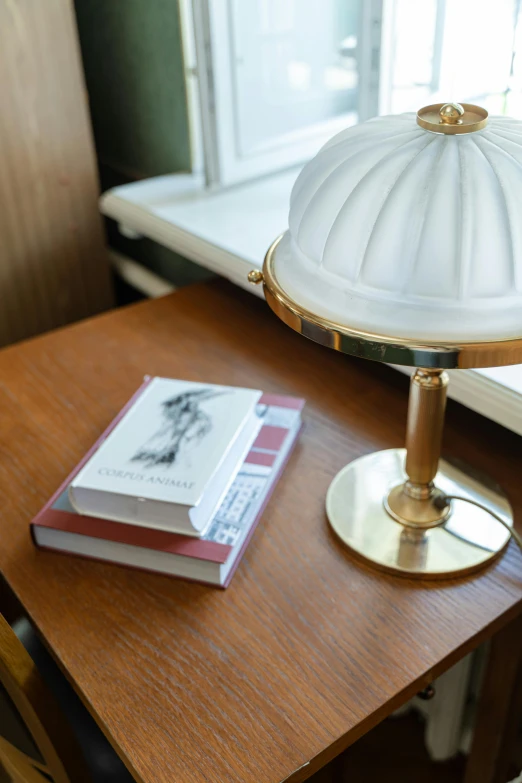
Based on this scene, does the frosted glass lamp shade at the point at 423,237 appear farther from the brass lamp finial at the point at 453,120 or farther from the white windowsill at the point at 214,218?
the white windowsill at the point at 214,218

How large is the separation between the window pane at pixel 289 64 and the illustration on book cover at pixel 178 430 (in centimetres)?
62

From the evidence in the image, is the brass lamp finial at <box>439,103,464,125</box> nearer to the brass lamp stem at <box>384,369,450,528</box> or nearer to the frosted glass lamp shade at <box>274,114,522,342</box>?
the frosted glass lamp shade at <box>274,114,522,342</box>

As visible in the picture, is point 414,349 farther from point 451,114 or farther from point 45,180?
point 45,180

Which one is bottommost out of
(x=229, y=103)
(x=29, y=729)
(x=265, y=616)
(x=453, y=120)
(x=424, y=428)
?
(x=29, y=729)

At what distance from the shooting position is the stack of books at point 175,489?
0.65 m

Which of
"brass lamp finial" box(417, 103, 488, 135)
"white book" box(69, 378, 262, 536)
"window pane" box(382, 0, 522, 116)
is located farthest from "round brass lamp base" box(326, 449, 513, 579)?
"window pane" box(382, 0, 522, 116)

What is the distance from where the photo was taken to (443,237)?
457 mm

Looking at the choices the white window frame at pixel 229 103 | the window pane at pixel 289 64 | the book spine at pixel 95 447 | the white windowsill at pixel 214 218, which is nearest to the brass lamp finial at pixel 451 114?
the white windowsill at pixel 214 218

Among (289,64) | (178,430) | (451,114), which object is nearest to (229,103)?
(289,64)

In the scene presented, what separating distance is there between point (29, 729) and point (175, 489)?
25 centimetres

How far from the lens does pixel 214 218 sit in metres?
1.17

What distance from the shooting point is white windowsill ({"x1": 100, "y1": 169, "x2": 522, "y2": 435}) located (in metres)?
1.04

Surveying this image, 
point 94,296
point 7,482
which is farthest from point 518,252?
point 94,296

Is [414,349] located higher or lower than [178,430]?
higher
